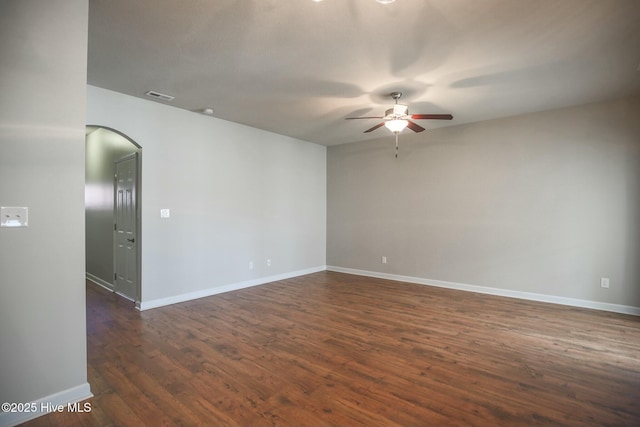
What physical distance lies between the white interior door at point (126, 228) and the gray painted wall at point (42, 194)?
2.29 m

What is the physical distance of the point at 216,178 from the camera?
500cm

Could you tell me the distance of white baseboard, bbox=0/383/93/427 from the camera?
1.89 m

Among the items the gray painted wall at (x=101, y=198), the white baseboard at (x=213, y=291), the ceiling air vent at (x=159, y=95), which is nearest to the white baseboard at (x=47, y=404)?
the white baseboard at (x=213, y=291)

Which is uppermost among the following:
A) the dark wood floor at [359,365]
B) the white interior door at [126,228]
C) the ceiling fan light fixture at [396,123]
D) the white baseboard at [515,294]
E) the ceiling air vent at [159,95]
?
the ceiling air vent at [159,95]

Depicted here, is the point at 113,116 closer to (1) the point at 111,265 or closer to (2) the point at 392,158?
(1) the point at 111,265

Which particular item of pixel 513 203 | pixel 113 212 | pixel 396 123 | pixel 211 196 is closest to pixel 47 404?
pixel 211 196

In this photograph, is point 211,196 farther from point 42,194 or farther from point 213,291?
point 42,194

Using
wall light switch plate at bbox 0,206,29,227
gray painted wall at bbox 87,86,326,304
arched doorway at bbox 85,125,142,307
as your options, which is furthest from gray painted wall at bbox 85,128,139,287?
wall light switch plate at bbox 0,206,29,227

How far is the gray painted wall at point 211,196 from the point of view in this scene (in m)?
4.19

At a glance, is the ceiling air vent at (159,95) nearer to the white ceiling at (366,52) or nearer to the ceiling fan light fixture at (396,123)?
the white ceiling at (366,52)

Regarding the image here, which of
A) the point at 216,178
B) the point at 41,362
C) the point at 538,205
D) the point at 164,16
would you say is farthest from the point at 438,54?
the point at 41,362

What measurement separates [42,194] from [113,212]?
368 cm

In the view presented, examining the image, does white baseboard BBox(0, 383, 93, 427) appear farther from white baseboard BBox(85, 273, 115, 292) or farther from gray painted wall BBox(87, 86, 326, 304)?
white baseboard BBox(85, 273, 115, 292)

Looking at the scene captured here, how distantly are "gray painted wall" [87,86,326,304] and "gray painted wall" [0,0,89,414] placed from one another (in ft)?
6.15
